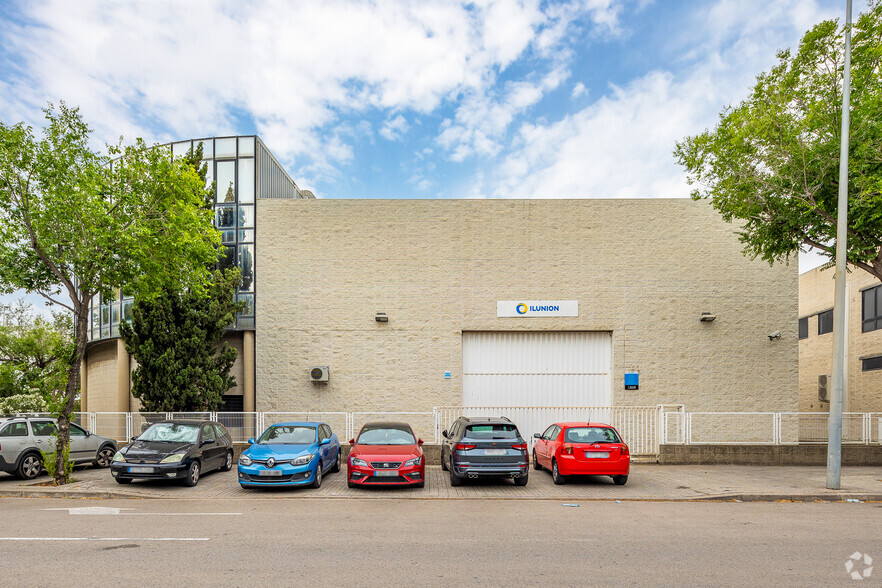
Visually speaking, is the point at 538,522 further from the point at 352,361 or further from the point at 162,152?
the point at 162,152

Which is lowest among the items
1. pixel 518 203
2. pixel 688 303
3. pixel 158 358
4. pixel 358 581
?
pixel 358 581

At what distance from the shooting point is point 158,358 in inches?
706

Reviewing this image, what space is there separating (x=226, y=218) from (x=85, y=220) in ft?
23.6

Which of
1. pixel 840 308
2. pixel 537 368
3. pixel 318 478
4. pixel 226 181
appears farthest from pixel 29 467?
pixel 840 308

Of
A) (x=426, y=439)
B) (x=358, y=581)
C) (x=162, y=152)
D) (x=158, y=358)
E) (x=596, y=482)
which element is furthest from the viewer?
(x=426, y=439)

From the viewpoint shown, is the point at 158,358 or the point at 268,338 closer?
the point at 158,358

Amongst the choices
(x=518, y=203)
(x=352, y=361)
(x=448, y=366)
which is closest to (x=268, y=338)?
(x=352, y=361)

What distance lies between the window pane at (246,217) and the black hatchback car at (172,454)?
7.86 meters

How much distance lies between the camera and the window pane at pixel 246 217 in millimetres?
20703

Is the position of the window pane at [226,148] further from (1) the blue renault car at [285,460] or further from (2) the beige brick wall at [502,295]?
(1) the blue renault car at [285,460]

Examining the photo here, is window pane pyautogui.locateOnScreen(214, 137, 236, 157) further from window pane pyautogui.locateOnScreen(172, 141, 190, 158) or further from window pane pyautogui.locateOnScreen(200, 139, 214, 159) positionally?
window pane pyautogui.locateOnScreen(172, 141, 190, 158)

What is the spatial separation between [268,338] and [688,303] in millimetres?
13717

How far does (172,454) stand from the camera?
13.0m

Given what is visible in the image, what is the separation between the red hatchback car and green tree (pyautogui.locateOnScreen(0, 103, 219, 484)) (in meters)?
10.0
